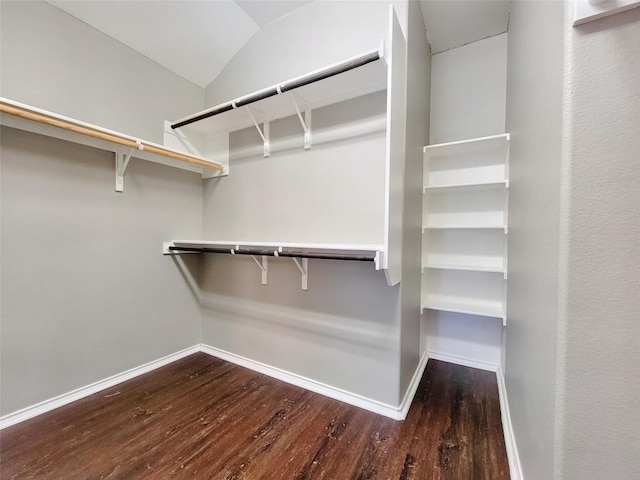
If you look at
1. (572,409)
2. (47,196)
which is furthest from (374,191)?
(47,196)

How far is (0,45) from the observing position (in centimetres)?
149

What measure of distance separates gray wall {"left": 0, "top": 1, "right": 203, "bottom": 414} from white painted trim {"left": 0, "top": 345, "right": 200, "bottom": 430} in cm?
4

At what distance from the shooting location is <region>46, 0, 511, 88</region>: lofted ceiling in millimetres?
1853

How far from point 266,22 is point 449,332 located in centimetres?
312

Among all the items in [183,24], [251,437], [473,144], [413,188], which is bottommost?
[251,437]

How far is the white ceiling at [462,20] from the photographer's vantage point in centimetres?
190

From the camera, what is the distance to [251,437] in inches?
60.0

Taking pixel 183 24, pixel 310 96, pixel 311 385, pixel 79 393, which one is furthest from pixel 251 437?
pixel 183 24

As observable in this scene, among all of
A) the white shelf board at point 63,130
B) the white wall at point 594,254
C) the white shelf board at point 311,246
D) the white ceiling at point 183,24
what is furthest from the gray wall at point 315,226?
the white wall at point 594,254

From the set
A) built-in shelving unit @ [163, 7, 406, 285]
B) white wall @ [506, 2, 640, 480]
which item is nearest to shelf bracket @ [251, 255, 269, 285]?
built-in shelving unit @ [163, 7, 406, 285]

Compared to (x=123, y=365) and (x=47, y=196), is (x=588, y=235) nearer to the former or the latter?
(x=47, y=196)

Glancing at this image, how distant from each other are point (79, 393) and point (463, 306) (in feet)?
9.67

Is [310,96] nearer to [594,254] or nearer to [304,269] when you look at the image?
[304,269]

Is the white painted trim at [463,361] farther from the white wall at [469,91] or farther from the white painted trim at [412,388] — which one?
the white wall at [469,91]
